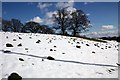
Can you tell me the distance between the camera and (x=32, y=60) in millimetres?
12344

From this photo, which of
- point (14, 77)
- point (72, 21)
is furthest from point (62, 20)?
point (14, 77)

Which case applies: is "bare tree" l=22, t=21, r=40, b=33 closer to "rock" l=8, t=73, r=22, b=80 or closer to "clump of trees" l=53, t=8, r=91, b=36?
"clump of trees" l=53, t=8, r=91, b=36

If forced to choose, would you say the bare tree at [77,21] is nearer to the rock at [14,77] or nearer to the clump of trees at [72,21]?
the clump of trees at [72,21]

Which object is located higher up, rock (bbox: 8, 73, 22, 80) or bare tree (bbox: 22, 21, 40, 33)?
bare tree (bbox: 22, 21, 40, 33)

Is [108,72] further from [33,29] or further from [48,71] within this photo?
[33,29]

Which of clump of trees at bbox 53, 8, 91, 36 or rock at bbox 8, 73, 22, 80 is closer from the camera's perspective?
rock at bbox 8, 73, 22, 80

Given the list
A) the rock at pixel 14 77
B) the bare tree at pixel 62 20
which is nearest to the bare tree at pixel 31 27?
the bare tree at pixel 62 20

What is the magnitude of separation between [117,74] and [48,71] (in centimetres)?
440

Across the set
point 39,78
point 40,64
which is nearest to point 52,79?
point 39,78

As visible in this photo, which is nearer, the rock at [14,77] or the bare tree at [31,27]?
the rock at [14,77]

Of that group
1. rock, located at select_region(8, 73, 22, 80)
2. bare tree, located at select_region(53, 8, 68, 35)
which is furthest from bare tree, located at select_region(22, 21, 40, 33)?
rock, located at select_region(8, 73, 22, 80)

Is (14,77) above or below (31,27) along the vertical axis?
below

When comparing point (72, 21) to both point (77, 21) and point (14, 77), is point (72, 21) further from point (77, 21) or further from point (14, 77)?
point (14, 77)

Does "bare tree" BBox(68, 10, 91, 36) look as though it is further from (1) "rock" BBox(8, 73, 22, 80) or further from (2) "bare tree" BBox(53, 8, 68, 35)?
(1) "rock" BBox(8, 73, 22, 80)
